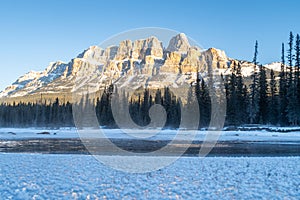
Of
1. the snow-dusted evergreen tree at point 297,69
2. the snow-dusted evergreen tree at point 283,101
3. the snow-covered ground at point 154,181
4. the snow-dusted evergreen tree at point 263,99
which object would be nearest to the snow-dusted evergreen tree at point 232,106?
the snow-dusted evergreen tree at point 263,99

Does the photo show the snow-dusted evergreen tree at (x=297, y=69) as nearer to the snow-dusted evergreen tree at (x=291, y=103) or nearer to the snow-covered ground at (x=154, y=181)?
the snow-dusted evergreen tree at (x=291, y=103)

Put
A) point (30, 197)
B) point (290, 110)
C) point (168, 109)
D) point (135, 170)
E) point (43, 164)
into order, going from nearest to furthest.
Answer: point (30, 197) → point (135, 170) → point (43, 164) → point (290, 110) → point (168, 109)

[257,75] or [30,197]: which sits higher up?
[257,75]

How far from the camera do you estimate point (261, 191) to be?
31.0ft

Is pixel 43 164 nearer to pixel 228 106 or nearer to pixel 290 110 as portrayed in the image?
pixel 290 110

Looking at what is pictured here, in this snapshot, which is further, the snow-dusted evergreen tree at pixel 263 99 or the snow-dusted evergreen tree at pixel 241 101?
the snow-dusted evergreen tree at pixel 241 101

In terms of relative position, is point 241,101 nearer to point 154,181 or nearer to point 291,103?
point 291,103

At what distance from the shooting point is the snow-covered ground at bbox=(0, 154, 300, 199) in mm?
8953

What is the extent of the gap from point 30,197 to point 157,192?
356 centimetres

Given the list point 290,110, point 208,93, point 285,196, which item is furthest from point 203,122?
point 285,196

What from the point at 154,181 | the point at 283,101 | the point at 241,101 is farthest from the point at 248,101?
the point at 154,181

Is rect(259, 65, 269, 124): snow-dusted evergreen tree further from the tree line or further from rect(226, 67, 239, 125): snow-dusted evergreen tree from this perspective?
rect(226, 67, 239, 125): snow-dusted evergreen tree

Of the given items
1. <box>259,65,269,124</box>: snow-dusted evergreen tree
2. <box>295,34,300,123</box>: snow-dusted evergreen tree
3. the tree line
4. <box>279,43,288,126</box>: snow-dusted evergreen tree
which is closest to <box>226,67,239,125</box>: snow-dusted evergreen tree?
the tree line

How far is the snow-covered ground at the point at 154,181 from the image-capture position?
29.4 ft
